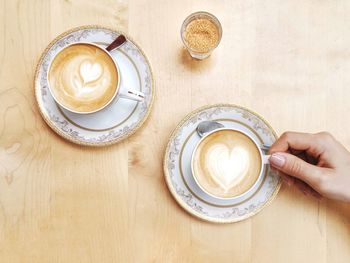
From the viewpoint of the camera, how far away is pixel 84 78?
1.16 metres

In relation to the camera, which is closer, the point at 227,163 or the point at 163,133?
the point at 227,163

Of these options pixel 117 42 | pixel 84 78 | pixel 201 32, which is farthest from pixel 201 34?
pixel 84 78

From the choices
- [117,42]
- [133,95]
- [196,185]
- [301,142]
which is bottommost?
[196,185]

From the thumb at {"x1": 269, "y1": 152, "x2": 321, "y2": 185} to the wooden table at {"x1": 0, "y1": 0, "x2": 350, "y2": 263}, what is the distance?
0.10 metres

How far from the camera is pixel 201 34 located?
125cm

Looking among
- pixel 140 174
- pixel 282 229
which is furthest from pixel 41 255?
pixel 282 229

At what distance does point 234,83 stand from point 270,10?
0.20 m

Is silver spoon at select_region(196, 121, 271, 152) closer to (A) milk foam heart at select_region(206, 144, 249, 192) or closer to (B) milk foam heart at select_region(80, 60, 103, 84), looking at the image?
(A) milk foam heart at select_region(206, 144, 249, 192)

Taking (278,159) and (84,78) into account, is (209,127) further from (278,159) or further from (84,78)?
(84,78)

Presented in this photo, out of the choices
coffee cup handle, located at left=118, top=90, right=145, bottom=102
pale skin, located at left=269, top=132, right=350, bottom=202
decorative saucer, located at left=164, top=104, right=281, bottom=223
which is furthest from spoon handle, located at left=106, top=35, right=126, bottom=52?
pale skin, located at left=269, top=132, right=350, bottom=202

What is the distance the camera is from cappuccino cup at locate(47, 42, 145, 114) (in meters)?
1.16

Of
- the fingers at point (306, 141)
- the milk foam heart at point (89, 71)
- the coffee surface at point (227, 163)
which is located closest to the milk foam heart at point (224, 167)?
the coffee surface at point (227, 163)

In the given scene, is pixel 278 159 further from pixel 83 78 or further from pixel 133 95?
pixel 83 78

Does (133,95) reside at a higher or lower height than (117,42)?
lower
